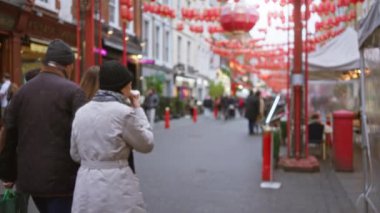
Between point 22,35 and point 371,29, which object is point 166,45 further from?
point 371,29

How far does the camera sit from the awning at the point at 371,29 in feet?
15.9

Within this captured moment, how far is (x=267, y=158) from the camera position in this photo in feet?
30.0

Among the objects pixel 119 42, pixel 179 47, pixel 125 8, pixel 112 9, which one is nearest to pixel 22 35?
pixel 112 9

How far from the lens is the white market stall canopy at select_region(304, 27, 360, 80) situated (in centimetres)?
1373

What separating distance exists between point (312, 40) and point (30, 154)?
2111 cm

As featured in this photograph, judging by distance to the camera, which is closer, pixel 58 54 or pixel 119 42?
pixel 58 54

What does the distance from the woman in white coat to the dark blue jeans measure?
0.35 metres

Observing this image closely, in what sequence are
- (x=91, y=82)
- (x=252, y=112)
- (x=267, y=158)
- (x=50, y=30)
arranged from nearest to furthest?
(x=91, y=82) < (x=267, y=158) < (x=50, y=30) < (x=252, y=112)

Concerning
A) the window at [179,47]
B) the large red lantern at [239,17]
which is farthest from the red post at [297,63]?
the window at [179,47]

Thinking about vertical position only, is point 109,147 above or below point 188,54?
below

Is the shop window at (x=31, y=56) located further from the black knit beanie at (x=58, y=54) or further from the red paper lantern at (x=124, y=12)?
the black knit beanie at (x=58, y=54)

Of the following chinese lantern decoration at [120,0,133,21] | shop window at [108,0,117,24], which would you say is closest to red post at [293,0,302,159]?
chinese lantern decoration at [120,0,133,21]

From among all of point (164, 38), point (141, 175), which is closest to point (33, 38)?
point (141, 175)

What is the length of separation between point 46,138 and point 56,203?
1.52 feet
